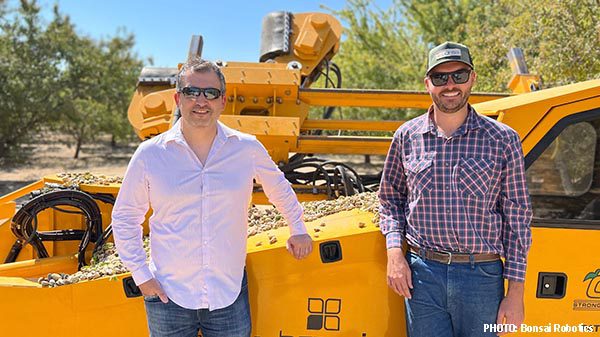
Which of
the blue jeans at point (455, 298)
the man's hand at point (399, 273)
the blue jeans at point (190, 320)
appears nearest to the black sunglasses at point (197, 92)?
the blue jeans at point (190, 320)

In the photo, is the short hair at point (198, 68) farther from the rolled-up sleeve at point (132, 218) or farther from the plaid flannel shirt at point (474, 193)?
the plaid flannel shirt at point (474, 193)

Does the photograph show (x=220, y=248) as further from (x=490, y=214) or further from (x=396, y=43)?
(x=396, y=43)

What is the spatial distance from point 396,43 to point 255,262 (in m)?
16.3

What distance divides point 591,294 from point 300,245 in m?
1.29

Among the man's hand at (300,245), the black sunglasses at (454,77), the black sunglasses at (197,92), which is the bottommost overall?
the man's hand at (300,245)

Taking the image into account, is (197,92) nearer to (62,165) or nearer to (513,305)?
(513,305)

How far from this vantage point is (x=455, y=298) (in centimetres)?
202

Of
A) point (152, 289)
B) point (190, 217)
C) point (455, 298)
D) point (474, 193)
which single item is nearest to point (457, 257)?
point (455, 298)

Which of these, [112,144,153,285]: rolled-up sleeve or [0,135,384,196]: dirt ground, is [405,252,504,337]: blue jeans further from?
[0,135,384,196]: dirt ground

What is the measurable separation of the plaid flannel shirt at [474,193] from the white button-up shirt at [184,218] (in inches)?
29.5

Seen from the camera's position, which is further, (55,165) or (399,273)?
(55,165)

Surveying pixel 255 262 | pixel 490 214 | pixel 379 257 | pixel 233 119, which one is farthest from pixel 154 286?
pixel 233 119

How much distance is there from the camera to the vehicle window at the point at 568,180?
3359mm

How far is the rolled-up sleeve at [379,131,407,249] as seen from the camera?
7.30 feet
